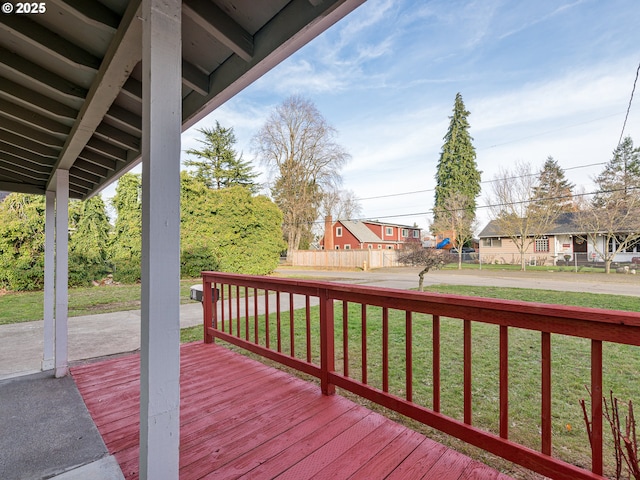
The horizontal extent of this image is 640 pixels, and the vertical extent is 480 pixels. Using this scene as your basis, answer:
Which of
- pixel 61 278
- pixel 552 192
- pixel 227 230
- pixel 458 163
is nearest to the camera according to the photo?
pixel 61 278

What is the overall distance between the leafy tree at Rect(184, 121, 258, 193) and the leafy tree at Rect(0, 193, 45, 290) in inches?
487

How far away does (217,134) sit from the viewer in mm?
20422

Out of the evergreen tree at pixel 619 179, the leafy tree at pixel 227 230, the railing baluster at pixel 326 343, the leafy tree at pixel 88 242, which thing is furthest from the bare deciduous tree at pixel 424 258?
the evergreen tree at pixel 619 179

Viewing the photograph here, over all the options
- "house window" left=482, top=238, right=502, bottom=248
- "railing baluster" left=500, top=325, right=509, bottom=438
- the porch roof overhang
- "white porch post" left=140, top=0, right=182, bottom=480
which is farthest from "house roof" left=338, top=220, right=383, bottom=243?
"white porch post" left=140, top=0, right=182, bottom=480

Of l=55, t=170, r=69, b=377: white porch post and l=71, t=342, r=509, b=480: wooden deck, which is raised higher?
l=55, t=170, r=69, b=377: white porch post

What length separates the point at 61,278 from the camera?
8.69ft

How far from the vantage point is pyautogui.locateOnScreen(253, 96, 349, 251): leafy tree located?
63.9 ft

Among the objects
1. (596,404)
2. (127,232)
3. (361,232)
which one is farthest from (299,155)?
(596,404)

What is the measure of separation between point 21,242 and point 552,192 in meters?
21.7

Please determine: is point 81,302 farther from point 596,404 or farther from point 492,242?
point 492,242

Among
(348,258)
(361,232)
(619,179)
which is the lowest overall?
(348,258)

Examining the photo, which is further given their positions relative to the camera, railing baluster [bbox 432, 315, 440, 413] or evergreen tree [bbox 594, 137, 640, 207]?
evergreen tree [bbox 594, 137, 640, 207]

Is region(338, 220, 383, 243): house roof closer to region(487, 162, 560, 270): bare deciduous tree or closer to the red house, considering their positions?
the red house

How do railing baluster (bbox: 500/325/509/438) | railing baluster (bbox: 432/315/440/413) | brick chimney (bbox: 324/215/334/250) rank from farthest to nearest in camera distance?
brick chimney (bbox: 324/215/334/250) → railing baluster (bbox: 432/315/440/413) → railing baluster (bbox: 500/325/509/438)
